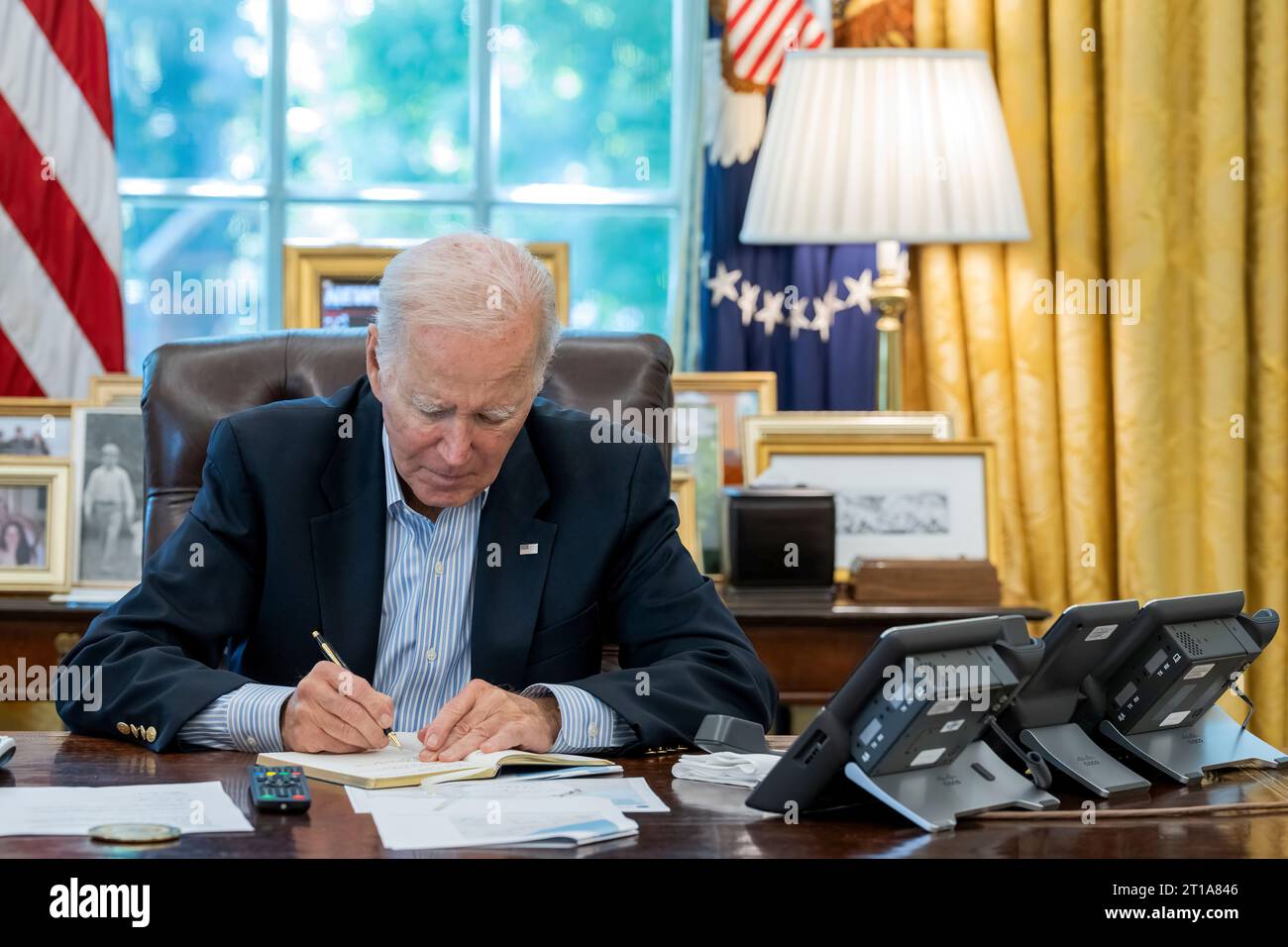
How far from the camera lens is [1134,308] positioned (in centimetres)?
335

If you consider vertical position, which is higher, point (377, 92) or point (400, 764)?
point (377, 92)

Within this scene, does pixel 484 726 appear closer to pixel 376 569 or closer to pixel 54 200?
pixel 376 569

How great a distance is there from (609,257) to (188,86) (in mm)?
1094

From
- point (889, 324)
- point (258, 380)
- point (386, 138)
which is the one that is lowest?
point (258, 380)

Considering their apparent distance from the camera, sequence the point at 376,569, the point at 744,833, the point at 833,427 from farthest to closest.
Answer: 1. the point at 833,427
2. the point at 376,569
3. the point at 744,833

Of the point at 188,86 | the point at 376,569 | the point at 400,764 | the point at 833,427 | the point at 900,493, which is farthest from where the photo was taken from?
the point at 188,86

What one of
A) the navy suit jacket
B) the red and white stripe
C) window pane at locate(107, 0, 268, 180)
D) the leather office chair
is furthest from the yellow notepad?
window pane at locate(107, 0, 268, 180)

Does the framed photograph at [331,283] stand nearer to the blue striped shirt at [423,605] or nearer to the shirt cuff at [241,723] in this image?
the blue striped shirt at [423,605]

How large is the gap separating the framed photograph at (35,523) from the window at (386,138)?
30.3 inches

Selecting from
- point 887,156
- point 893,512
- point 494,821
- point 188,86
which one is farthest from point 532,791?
point 188,86

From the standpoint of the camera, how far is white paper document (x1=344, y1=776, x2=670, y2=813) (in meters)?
1.36

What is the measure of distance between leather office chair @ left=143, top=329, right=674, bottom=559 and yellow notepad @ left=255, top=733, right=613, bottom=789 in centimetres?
77
